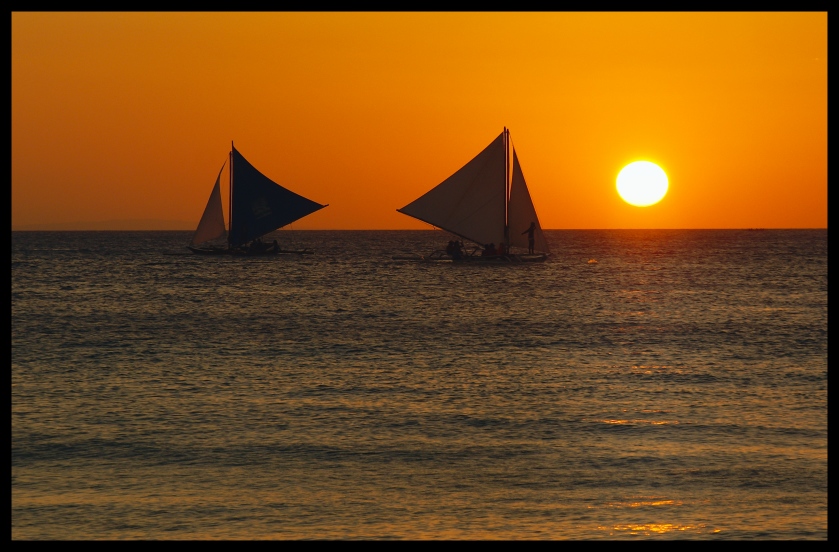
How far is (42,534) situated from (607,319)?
35.2 meters

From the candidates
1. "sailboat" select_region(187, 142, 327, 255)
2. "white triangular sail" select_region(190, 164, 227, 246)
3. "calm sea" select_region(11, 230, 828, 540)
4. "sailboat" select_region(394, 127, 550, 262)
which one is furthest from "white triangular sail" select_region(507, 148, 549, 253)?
"white triangular sail" select_region(190, 164, 227, 246)

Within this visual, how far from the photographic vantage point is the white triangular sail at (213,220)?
263ft

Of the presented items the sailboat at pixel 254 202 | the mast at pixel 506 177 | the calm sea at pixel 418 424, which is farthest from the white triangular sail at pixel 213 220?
the calm sea at pixel 418 424

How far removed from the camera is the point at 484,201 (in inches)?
2672

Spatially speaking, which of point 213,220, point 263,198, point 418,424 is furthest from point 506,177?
point 418,424

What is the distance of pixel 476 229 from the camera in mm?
69500

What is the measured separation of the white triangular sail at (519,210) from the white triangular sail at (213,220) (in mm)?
23383

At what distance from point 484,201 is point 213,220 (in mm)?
25216

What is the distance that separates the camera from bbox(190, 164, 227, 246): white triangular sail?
80238 millimetres

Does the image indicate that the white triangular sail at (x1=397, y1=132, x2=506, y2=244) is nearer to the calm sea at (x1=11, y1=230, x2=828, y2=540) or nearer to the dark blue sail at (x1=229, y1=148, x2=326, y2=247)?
the dark blue sail at (x1=229, y1=148, x2=326, y2=247)

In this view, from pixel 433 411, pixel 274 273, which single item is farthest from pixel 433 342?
pixel 274 273

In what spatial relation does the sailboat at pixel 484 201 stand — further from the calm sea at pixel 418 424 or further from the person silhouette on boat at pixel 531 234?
the calm sea at pixel 418 424

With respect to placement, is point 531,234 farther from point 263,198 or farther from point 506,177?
point 263,198

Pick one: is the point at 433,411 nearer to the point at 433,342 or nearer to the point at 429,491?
the point at 429,491
